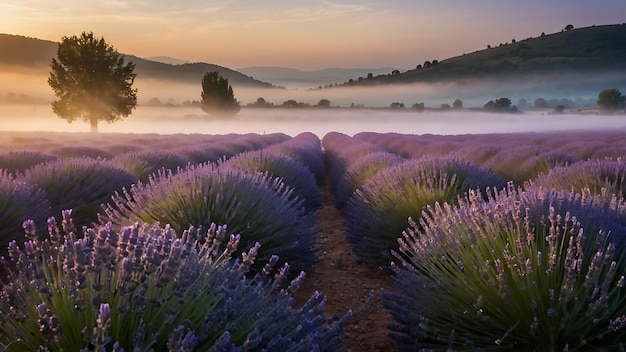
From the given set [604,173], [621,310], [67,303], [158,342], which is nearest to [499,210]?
[621,310]

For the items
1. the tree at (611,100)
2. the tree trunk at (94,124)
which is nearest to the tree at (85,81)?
the tree trunk at (94,124)

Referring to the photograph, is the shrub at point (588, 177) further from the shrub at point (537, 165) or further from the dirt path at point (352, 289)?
the shrub at point (537, 165)

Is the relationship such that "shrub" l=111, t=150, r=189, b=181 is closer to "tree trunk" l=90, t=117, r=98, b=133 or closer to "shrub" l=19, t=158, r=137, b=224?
"shrub" l=19, t=158, r=137, b=224

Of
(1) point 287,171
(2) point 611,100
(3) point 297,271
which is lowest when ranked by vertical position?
(3) point 297,271

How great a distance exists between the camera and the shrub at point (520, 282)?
2.48 m

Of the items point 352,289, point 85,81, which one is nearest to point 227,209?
point 352,289

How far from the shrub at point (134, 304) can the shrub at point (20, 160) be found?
7330mm

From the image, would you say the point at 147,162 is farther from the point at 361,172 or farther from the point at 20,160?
the point at 361,172

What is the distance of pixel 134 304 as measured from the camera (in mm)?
1806

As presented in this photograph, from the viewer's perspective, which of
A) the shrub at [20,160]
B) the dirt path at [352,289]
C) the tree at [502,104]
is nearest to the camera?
the dirt path at [352,289]

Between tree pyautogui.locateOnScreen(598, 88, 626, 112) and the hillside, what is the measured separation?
53.3 feet

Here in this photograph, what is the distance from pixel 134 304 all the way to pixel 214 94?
2533 inches

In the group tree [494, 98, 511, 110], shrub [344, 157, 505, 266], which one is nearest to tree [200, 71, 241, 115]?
tree [494, 98, 511, 110]

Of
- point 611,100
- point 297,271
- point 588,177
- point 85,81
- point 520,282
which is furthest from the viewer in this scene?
point 611,100
